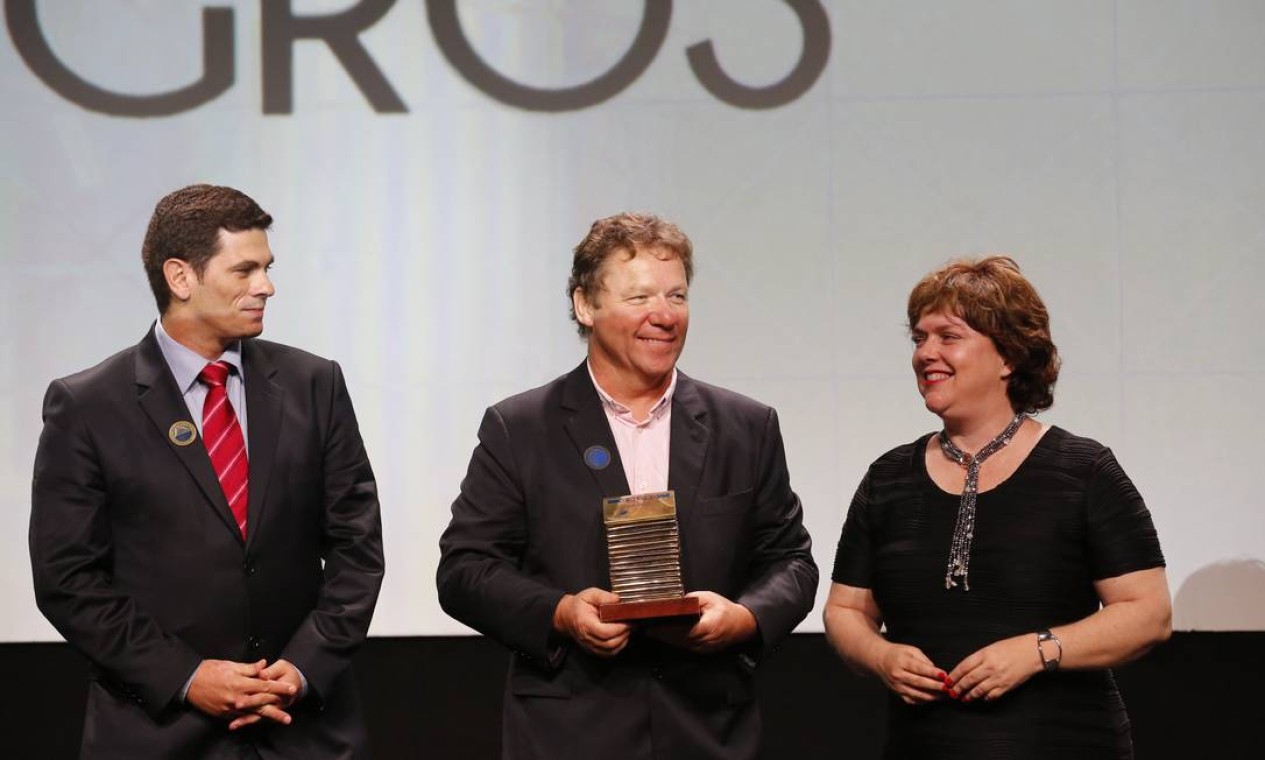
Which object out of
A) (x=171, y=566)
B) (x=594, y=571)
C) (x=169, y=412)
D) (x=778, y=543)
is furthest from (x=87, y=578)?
(x=778, y=543)

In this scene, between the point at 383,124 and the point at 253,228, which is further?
the point at 383,124

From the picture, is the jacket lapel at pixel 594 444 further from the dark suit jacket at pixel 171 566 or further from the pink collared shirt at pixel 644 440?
the dark suit jacket at pixel 171 566

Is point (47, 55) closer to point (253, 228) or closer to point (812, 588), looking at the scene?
point (253, 228)

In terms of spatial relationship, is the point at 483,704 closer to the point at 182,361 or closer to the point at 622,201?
the point at 622,201

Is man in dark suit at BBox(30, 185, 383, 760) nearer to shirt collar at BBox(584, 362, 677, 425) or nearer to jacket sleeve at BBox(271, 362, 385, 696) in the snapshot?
jacket sleeve at BBox(271, 362, 385, 696)

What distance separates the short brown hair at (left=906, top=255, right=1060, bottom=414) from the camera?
2641 millimetres

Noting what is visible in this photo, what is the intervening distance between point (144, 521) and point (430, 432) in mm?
1783

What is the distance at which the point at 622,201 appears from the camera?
14.3 feet

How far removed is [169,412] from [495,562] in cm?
66

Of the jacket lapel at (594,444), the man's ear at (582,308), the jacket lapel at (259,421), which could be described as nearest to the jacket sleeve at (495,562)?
the jacket lapel at (594,444)

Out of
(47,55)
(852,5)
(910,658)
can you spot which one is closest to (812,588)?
(910,658)

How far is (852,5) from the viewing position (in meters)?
4.34

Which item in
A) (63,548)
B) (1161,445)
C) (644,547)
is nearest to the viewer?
(644,547)

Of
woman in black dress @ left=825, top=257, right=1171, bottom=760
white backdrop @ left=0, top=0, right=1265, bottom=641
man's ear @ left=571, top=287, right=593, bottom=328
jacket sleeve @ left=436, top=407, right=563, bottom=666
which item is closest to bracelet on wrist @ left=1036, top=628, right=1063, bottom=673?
woman in black dress @ left=825, top=257, right=1171, bottom=760
